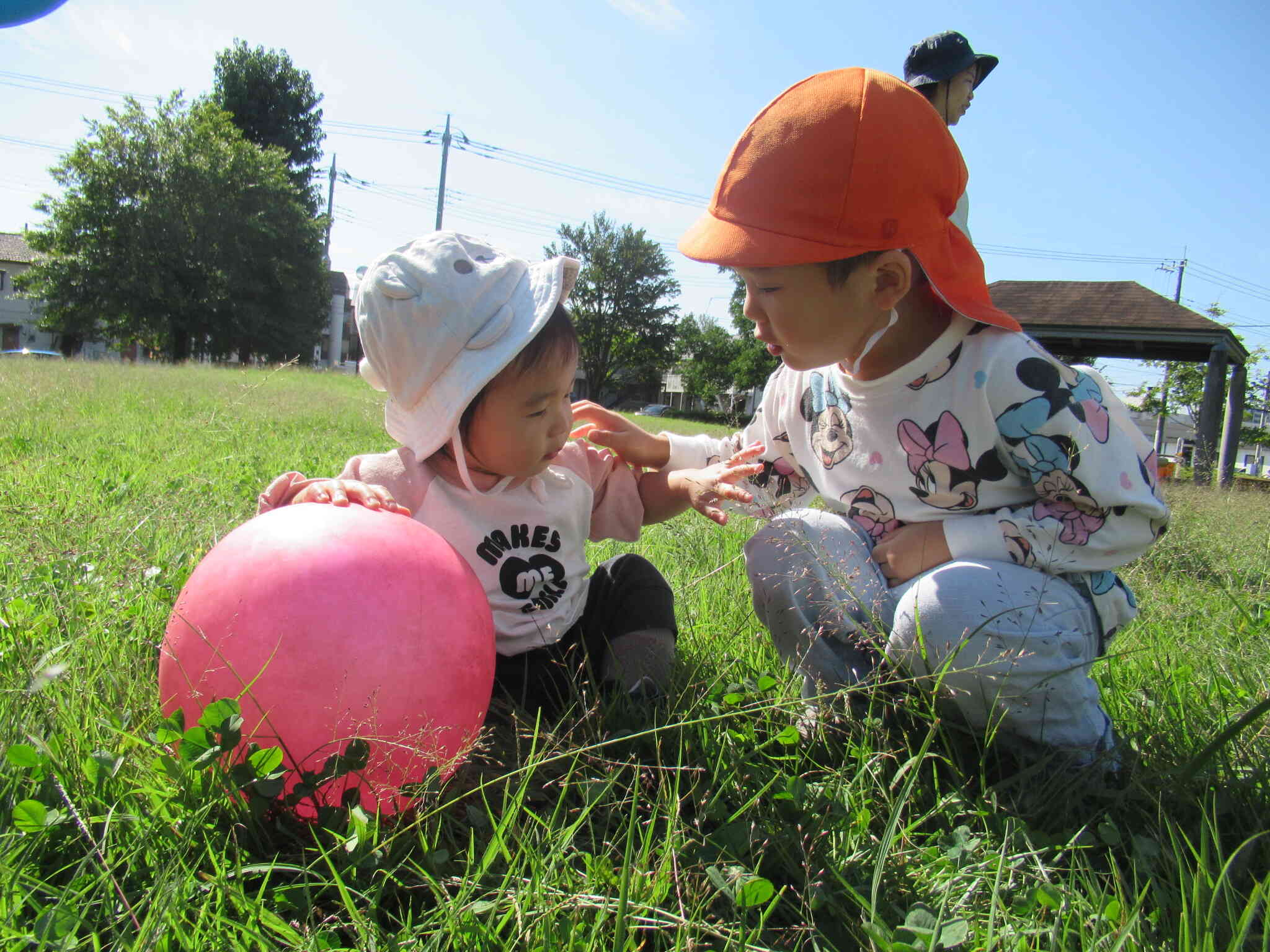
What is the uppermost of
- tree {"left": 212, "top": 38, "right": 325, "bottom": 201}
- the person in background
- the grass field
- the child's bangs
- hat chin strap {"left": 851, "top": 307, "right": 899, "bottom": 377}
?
tree {"left": 212, "top": 38, "right": 325, "bottom": 201}

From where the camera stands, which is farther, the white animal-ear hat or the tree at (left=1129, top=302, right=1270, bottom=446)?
the tree at (left=1129, top=302, right=1270, bottom=446)

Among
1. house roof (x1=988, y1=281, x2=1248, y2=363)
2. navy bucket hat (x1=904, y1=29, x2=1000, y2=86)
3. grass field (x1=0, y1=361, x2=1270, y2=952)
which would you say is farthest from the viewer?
house roof (x1=988, y1=281, x2=1248, y2=363)

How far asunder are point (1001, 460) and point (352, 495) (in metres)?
1.53

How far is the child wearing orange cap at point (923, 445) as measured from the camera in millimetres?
1737

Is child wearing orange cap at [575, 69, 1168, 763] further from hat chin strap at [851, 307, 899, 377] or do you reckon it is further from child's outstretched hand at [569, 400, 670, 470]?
child's outstretched hand at [569, 400, 670, 470]

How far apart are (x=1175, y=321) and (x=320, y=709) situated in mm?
13456

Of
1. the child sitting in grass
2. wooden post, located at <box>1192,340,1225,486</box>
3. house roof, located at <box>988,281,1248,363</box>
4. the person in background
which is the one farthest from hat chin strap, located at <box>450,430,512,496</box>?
wooden post, located at <box>1192,340,1225,486</box>

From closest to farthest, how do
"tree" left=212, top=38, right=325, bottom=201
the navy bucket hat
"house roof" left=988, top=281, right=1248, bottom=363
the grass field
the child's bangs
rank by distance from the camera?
the grass field < the child's bangs < the navy bucket hat < "house roof" left=988, top=281, right=1248, bottom=363 < "tree" left=212, top=38, right=325, bottom=201

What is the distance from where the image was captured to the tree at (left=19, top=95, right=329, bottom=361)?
112ft

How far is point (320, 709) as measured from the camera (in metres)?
1.41

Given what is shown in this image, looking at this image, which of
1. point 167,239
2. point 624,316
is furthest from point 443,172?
point 624,316

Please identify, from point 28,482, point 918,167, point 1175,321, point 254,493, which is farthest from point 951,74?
point 1175,321

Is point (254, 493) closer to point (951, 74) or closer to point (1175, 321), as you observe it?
point (951, 74)

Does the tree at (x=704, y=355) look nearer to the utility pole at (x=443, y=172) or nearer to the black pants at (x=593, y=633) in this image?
the utility pole at (x=443, y=172)
